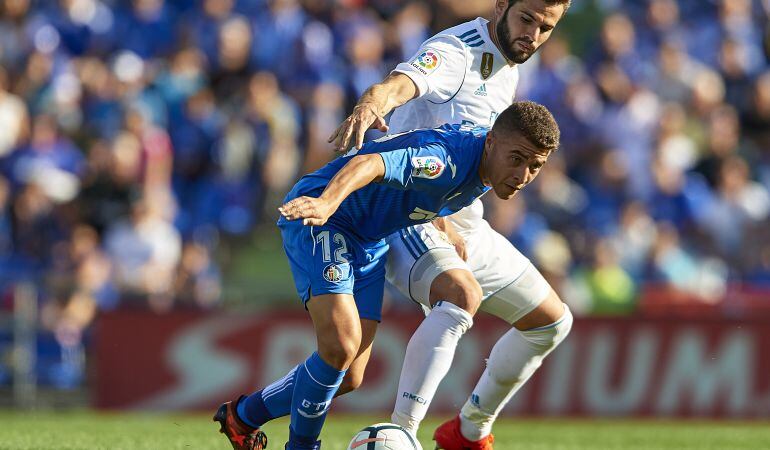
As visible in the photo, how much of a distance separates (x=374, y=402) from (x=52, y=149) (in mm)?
4644

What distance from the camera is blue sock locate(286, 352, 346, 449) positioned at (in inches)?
246

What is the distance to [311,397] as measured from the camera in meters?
6.29

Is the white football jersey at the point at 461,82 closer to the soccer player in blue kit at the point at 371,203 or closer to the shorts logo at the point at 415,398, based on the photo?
the soccer player in blue kit at the point at 371,203

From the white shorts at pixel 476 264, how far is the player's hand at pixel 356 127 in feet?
3.13

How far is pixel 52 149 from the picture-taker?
1384 cm

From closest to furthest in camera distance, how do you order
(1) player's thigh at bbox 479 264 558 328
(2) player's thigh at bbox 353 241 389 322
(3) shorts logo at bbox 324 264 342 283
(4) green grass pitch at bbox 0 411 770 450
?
(3) shorts logo at bbox 324 264 342 283 → (2) player's thigh at bbox 353 241 389 322 → (1) player's thigh at bbox 479 264 558 328 → (4) green grass pitch at bbox 0 411 770 450

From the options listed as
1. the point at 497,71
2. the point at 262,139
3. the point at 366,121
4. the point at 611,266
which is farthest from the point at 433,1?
the point at 366,121

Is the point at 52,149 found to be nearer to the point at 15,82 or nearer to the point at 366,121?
the point at 15,82

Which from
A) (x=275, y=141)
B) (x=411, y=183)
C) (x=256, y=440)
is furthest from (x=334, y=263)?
(x=275, y=141)

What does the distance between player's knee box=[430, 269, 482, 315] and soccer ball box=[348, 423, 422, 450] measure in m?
0.75

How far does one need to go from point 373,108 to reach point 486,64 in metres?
1.20

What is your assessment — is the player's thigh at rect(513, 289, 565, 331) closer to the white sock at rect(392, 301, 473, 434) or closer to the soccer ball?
the white sock at rect(392, 301, 473, 434)

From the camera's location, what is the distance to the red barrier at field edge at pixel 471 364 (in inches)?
483

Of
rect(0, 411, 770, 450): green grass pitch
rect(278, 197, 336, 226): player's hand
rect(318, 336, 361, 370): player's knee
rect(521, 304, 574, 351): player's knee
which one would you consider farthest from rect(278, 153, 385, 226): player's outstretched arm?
rect(0, 411, 770, 450): green grass pitch
